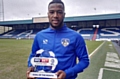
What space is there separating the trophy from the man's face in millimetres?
302

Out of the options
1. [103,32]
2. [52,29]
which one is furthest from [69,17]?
[52,29]

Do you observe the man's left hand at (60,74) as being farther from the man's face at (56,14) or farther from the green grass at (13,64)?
the green grass at (13,64)

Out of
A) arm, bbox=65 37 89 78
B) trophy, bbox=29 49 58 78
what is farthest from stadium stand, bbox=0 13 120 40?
trophy, bbox=29 49 58 78

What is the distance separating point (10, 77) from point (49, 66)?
367cm

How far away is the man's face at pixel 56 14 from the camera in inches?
60.0

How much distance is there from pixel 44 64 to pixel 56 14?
51 centimetres

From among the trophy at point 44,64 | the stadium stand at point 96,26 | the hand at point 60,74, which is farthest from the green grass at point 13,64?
the stadium stand at point 96,26

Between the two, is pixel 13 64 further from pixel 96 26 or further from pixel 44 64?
pixel 96 26

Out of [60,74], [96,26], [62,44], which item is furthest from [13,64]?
[96,26]

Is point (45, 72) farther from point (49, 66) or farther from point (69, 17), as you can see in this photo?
point (69, 17)

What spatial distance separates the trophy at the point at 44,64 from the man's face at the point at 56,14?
0.30 metres

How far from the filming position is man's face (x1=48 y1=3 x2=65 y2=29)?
152 centimetres

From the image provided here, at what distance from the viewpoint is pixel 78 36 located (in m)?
1.55

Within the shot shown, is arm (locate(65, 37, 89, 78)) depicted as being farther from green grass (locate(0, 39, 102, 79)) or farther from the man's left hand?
green grass (locate(0, 39, 102, 79))
